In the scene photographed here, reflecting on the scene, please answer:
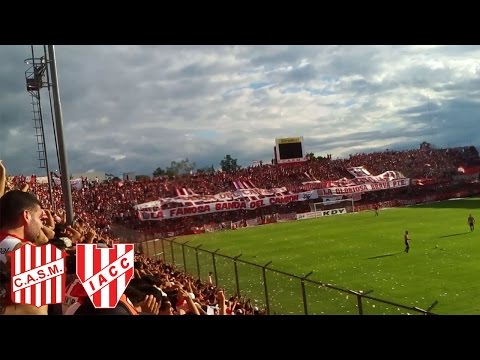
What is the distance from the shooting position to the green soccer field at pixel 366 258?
5.94 meters

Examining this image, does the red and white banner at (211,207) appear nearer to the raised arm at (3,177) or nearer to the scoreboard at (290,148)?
the scoreboard at (290,148)

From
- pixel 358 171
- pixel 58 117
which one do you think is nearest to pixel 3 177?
pixel 58 117

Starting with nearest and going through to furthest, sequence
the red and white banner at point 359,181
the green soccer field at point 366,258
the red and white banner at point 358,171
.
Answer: the red and white banner at point 358,171, the red and white banner at point 359,181, the green soccer field at point 366,258

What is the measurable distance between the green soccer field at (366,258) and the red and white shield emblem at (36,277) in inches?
83.8

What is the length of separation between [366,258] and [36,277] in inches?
243

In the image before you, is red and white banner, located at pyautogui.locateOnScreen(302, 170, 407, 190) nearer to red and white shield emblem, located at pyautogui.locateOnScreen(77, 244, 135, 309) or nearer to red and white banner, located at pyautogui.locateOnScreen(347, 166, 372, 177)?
red and white banner, located at pyautogui.locateOnScreen(347, 166, 372, 177)

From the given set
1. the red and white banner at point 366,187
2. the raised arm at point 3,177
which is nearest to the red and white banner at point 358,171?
the red and white banner at point 366,187

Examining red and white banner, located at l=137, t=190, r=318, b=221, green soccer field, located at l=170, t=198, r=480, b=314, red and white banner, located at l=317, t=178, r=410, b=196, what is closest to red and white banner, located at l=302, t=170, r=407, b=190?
red and white banner, located at l=317, t=178, r=410, b=196

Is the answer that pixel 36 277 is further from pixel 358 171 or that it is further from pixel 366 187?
pixel 366 187

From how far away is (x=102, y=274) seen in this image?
3027mm
